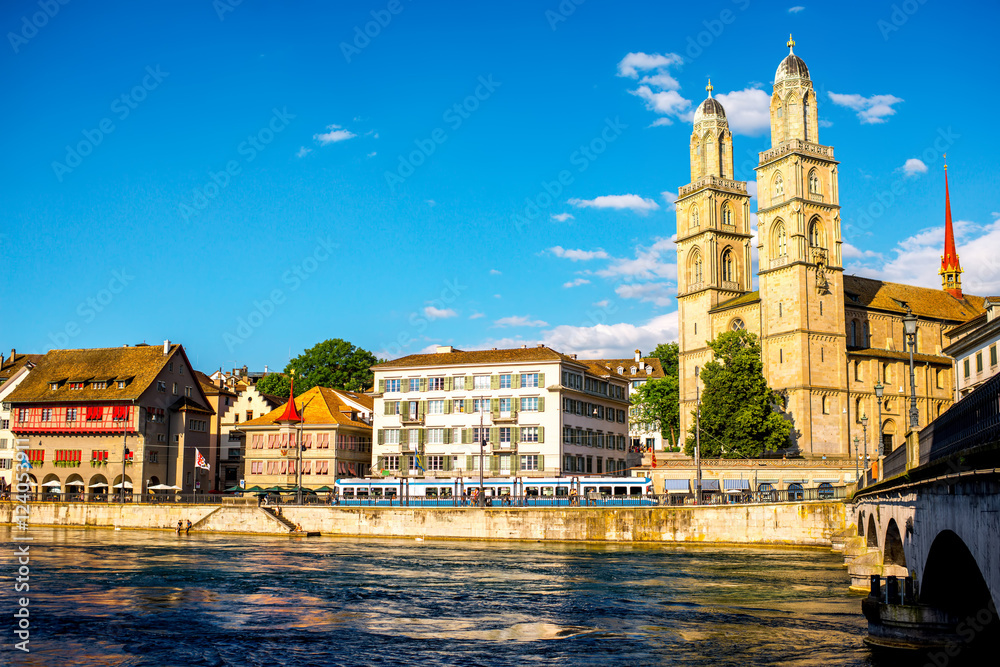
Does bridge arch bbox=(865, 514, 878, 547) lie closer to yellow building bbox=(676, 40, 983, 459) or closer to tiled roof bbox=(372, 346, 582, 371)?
tiled roof bbox=(372, 346, 582, 371)

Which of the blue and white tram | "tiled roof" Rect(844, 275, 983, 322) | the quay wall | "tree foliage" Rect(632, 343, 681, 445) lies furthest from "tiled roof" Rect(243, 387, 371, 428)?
"tiled roof" Rect(844, 275, 983, 322)

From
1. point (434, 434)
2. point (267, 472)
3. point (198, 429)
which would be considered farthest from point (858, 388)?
point (198, 429)

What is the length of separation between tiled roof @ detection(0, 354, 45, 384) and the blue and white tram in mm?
44985

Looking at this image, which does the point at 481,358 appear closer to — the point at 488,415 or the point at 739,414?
the point at 488,415

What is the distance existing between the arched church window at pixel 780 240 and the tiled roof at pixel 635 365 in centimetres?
5287

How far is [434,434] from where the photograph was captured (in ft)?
290

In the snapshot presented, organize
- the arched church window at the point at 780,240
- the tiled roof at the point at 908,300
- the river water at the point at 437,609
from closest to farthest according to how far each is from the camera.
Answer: the river water at the point at 437,609, the arched church window at the point at 780,240, the tiled roof at the point at 908,300

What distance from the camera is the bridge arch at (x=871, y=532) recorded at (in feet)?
117

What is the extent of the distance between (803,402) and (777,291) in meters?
11.5

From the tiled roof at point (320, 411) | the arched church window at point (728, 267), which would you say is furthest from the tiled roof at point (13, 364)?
the arched church window at point (728, 267)

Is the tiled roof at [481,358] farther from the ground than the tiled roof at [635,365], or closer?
closer

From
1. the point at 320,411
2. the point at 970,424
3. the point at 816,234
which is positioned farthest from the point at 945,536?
the point at 816,234

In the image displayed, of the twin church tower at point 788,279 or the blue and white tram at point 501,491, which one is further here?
the twin church tower at point 788,279

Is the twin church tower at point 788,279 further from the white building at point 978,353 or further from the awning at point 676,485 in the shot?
the white building at point 978,353
